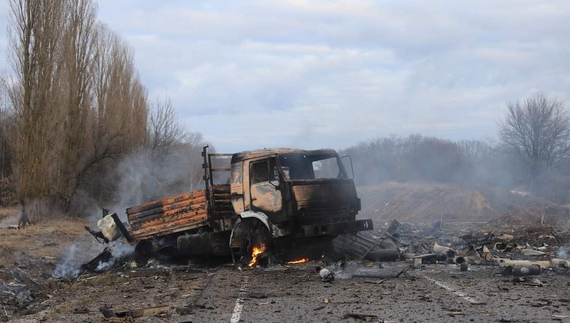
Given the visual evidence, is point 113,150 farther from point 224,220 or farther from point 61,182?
point 224,220

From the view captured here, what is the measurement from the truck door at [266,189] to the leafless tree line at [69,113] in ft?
70.4

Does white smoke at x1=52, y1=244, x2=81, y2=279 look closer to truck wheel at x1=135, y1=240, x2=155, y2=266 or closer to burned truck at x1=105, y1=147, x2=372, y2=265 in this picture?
truck wheel at x1=135, y1=240, x2=155, y2=266

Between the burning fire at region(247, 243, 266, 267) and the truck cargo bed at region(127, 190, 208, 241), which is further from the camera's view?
the truck cargo bed at region(127, 190, 208, 241)

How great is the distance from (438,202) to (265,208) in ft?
120

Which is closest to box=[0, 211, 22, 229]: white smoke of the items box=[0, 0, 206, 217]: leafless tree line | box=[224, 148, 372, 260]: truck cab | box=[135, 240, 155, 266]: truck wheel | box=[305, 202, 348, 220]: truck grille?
box=[0, 0, 206, 217]: leafless tree line

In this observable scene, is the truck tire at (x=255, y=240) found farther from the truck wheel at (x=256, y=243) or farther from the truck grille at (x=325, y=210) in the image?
the truck grille at (x=325, y=210)

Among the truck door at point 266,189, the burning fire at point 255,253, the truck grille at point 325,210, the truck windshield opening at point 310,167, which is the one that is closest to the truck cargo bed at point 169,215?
the truck door at point 266,189

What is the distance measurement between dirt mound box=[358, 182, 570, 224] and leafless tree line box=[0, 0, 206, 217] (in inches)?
674

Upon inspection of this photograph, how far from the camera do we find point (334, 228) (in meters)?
13.5

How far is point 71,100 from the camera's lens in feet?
121

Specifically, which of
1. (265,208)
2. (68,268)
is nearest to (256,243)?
(265,208)

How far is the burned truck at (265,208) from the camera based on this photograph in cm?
1355

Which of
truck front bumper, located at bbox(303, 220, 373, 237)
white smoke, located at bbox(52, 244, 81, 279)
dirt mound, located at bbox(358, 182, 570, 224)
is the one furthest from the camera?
dirt mound, located at bbox(358, 182, 570, 224)

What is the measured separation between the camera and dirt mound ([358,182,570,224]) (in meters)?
43.9
